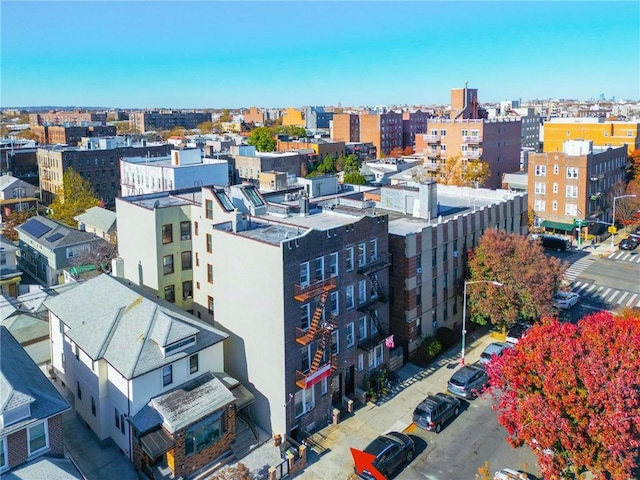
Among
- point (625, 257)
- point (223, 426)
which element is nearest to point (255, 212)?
point (223, 426)

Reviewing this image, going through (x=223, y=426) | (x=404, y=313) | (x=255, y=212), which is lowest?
(x=223, y=426)

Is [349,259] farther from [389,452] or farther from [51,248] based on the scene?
[51,248]

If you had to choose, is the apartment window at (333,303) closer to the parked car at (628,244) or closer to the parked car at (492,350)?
the parked car at (492,350)

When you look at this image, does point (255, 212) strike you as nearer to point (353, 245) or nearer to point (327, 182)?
point (353, 245)

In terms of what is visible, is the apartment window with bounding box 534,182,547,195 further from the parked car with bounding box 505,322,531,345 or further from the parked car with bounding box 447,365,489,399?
the parked car with bounding box 447,365,489,399

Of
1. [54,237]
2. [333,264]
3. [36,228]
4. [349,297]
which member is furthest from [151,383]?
[36,228]

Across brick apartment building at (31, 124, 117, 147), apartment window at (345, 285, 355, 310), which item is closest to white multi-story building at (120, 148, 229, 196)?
apartment window at (345, 285, 355, 310)

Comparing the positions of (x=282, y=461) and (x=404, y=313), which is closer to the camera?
(x=282, y=461)
